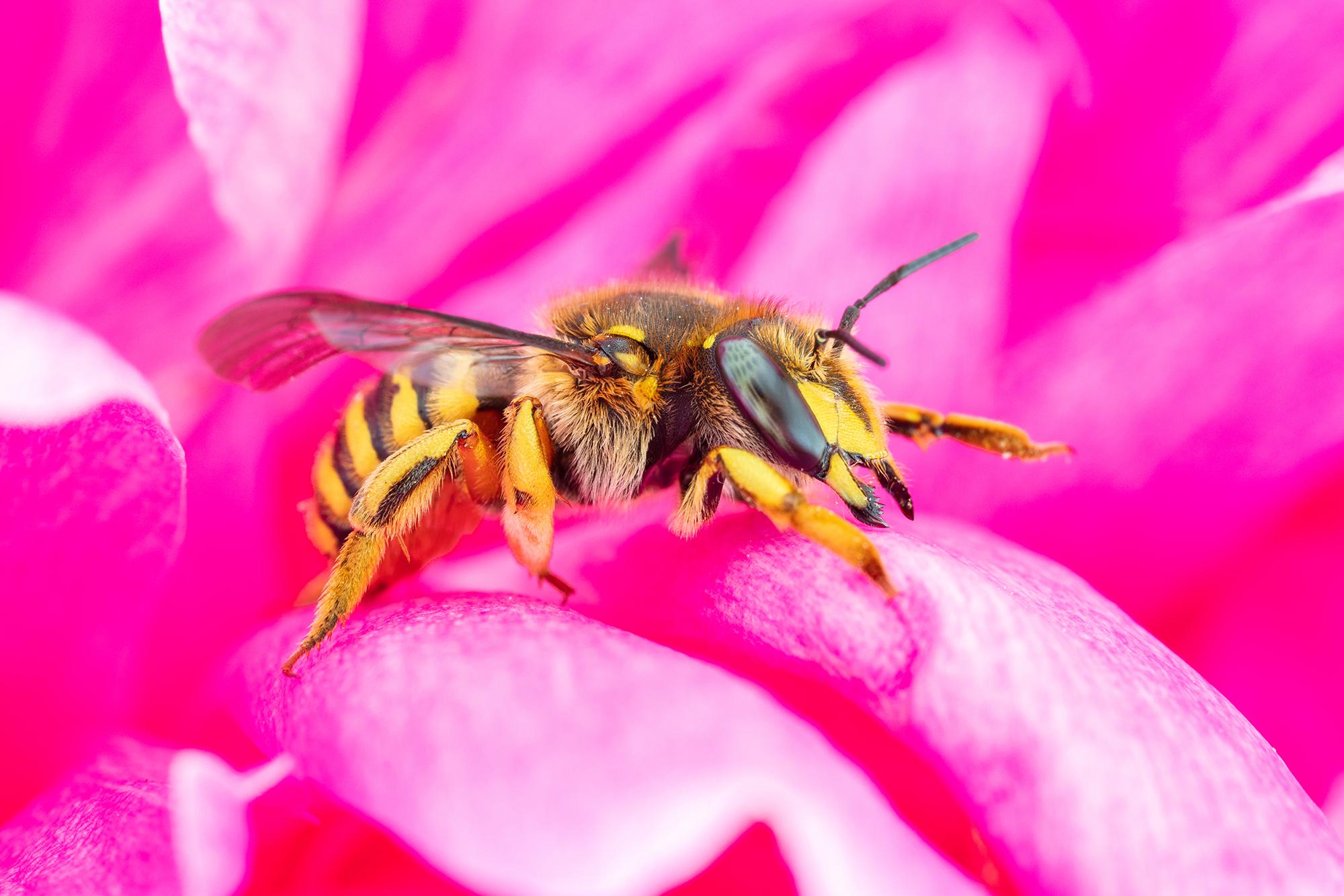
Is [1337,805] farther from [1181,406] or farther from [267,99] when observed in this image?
[267,99]

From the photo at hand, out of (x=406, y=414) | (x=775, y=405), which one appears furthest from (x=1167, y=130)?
(x=406, y=414)

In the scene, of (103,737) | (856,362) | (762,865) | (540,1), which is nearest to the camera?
(762,865)

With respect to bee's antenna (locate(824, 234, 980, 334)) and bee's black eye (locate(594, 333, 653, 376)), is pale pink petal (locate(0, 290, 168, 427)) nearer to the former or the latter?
bee's black eye (locate(594, 333, 653, 376))

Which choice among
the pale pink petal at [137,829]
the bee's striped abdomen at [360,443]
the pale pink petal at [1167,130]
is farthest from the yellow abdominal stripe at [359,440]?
the pale pink petal at [1167,130]

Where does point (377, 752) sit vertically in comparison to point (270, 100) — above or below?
below

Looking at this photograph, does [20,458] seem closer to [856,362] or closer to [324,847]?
[324,847]

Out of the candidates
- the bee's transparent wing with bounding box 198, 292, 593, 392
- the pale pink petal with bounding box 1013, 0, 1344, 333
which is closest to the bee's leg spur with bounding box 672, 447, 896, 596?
the bee's transparent wing with bounding box 198, 292, 593, 392

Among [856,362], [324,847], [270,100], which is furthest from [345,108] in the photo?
[324,847]

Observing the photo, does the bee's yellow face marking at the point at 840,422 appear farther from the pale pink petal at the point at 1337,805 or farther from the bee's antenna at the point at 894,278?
the pale pink petal at the point at 1337,805
